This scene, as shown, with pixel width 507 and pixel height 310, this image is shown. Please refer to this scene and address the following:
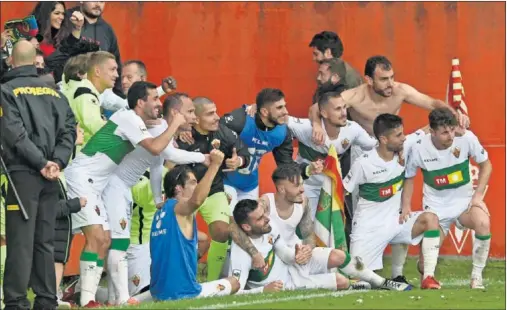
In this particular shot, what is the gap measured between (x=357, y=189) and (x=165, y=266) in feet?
10.0

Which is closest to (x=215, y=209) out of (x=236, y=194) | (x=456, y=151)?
(x=236, y=194)

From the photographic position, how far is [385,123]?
1647 cm

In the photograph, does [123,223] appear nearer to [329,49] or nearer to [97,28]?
[97,28]

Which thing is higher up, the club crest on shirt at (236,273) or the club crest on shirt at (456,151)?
the club crest on shirt at (456,151)

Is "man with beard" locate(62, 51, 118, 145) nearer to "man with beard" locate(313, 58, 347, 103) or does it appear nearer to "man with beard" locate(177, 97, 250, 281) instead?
"man with beard" locate(177, 97, 250, 281)

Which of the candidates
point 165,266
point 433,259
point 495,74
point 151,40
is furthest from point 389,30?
point 165,266

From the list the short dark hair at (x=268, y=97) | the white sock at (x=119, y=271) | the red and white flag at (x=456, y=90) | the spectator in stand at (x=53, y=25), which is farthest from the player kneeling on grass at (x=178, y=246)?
the red and white flag at (x=456, y=90)

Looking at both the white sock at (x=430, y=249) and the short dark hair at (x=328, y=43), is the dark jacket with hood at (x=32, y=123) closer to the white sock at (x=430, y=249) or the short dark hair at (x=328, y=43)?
the white sock at (x=430, y=249)

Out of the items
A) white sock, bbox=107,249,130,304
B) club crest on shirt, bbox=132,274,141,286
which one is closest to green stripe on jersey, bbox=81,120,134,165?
white sock, bbox=107,249,130,304

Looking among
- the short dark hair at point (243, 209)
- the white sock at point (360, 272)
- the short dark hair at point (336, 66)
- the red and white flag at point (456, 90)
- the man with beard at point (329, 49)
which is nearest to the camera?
the short dark hair at point (243, 209)

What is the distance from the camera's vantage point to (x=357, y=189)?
1681 cm

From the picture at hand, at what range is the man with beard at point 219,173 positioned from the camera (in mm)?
16031

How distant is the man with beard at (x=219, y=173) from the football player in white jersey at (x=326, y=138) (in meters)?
0.96

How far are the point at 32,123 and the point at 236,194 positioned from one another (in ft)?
12.4
